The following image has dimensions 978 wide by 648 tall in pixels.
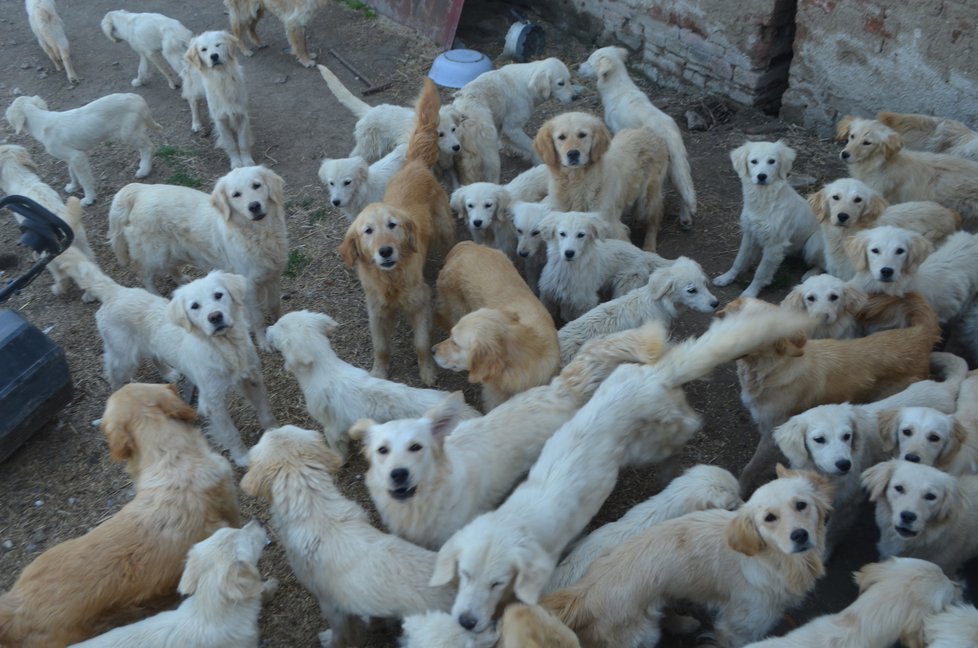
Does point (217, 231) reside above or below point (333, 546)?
above

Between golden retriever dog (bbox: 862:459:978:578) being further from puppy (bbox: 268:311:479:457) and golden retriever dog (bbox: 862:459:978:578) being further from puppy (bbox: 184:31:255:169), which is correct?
puppy (bbox: 184:31:255:169)

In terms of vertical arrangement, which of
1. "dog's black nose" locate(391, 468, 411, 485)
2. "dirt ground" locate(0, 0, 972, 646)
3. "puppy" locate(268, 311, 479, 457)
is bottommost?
"dirt ground" locate(0, 0, 972, 646)

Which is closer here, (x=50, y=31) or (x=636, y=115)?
(x=636, y=115)

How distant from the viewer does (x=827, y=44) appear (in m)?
7.55

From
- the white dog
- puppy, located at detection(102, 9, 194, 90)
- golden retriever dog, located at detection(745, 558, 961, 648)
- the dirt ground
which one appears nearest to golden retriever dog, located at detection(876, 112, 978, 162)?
the dirt ground

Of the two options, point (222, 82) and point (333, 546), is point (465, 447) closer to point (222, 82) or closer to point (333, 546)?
point (333, 546)

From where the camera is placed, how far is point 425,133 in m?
6.30

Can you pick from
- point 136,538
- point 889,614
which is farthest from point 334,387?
point 889,614

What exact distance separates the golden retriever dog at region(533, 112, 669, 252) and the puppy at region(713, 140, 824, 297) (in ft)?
2.45

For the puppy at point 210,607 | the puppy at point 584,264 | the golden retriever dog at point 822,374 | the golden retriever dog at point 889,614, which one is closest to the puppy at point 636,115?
the puppy at point 584,264

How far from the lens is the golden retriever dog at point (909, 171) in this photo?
19.7ft

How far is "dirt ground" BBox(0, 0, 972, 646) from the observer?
491cm

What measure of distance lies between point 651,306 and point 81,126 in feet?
18.7

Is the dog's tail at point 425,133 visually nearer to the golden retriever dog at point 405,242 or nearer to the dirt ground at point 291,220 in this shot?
the golden retriever dog at point 405,242
